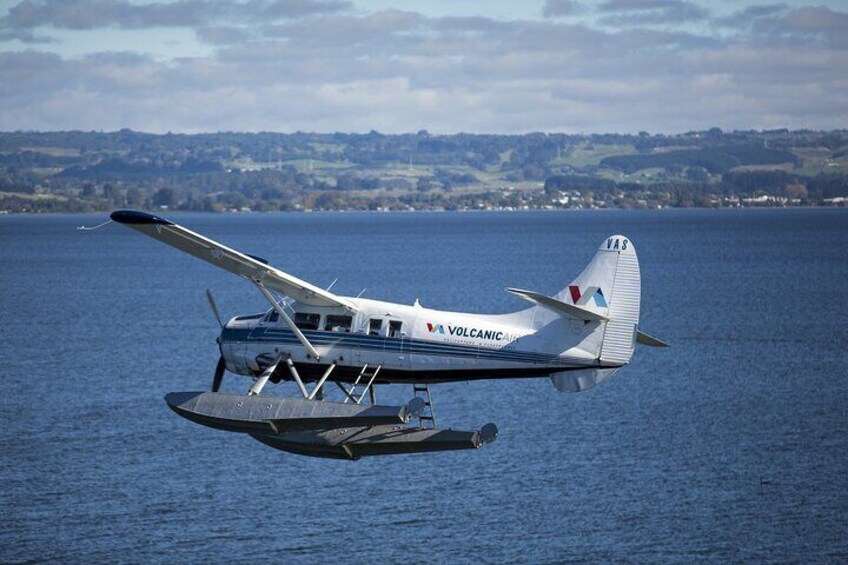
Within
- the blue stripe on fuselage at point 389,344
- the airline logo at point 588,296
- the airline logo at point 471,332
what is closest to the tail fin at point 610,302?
the airline logo at point 588,296

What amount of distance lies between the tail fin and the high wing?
5.08 metres

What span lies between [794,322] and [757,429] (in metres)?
39.7

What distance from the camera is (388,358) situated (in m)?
31.9

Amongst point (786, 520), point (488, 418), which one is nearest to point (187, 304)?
point (488, 418)

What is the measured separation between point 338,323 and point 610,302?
6.09m

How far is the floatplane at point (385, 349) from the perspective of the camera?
30531 millimetres

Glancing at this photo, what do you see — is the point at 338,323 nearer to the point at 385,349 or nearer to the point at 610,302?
the point at 385,349

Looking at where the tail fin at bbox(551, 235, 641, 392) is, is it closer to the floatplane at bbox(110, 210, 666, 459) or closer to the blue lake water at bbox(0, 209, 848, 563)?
the floatplane at bbox(110, 210, 666, 459)

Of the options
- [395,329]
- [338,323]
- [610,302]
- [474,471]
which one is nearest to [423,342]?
[395,329]

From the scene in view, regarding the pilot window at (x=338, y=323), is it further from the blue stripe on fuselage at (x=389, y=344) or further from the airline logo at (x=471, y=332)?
the airline logo at (x=471, y=332)

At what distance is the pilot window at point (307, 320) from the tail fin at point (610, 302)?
5462mm

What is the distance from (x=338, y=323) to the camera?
32.4 meters

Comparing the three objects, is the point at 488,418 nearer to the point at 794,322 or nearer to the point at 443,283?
the point at 794,322

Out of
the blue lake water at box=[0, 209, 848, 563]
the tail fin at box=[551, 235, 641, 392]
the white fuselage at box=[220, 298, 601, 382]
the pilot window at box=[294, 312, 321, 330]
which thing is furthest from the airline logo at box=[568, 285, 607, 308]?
A: the blue lake water at box=[0, 209, 848, 563]
